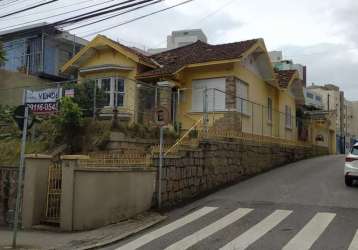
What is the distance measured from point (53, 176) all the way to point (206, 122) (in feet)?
20.0

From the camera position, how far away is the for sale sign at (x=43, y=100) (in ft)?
54.9

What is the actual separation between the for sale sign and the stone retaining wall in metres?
2.85

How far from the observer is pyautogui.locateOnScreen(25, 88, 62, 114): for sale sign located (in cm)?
1672

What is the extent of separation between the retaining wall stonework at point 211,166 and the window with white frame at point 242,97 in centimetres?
192

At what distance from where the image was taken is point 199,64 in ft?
74.1

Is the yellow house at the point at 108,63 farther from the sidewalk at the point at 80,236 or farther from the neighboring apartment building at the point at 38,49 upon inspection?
the sidewalk at the point at 80,236

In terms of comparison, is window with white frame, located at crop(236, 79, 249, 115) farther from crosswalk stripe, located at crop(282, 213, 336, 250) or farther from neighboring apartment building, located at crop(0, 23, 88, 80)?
neighboring apartment building, located at crop(0, 23, 88, 80)

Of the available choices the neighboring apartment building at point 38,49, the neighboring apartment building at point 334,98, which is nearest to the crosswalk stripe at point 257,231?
the neighboring apartment building at point 38,49

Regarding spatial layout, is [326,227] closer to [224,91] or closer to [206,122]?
[206,122]

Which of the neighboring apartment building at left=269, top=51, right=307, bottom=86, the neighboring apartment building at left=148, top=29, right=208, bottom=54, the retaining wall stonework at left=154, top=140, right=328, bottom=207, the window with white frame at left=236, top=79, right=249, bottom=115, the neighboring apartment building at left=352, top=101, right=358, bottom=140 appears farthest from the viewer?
the neighboring apartment building at left=352, top=101, right=358, bottom=140

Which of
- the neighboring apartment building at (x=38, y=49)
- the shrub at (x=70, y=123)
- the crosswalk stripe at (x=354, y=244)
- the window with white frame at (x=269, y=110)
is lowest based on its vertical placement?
the crosswalk stripe at (x=354, y=244)

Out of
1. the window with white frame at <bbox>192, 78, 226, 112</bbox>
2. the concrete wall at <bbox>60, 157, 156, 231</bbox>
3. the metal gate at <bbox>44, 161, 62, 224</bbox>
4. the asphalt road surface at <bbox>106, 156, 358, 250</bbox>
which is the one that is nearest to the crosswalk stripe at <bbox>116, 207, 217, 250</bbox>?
the asphalt road surface at <bbox>106, 156, 358, 250</bbox>

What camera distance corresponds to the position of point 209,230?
11641mm

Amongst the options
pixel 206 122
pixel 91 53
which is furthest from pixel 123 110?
pixel 91 53
